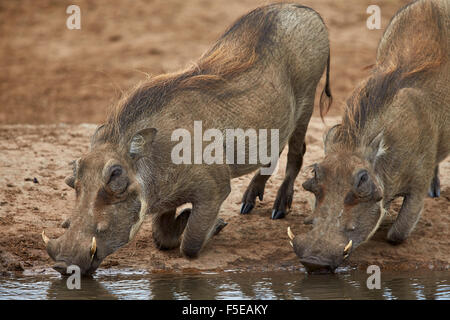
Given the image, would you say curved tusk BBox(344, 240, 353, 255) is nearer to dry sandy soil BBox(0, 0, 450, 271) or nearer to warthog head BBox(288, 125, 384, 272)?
warthog head BBox(288, 125, 384, 272)

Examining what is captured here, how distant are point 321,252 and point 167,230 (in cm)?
122

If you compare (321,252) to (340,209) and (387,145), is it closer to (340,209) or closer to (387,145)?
(340,209)

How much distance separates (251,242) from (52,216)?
1434 millimetres

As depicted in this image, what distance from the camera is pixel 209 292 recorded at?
5086 millimetres

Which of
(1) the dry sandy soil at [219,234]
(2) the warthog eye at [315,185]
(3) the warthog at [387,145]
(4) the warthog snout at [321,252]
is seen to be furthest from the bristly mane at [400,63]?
(1) the dry sandy soil at [219,234]

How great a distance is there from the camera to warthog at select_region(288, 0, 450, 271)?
5.18 m

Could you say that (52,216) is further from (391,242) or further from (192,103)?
(391,242)

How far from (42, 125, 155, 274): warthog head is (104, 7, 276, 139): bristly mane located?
0.57ft

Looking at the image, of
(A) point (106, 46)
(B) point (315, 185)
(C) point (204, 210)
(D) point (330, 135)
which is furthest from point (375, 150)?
(A) point (106, 46)

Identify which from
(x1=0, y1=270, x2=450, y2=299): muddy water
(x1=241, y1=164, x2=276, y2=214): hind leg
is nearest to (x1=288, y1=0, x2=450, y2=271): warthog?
(x1=0, y1=270, x2=450, y2=299): muddy water

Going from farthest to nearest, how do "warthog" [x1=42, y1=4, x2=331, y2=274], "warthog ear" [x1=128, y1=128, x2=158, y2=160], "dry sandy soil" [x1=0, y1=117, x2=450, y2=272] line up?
"dry sandy soil" [x1=0, y1=117, x2=450, y2=272]
"warthog ear" [x1=128, y1=128, x2=158, y2=160]
"warthog" [x1=42, y1=4, x2=331, y2=274]

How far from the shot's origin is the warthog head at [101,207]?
481cm

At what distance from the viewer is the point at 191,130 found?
5.48 metres

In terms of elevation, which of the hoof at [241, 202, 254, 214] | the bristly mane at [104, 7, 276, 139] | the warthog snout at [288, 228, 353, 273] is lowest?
the warthog snout at [288, 228, 353, 273]
